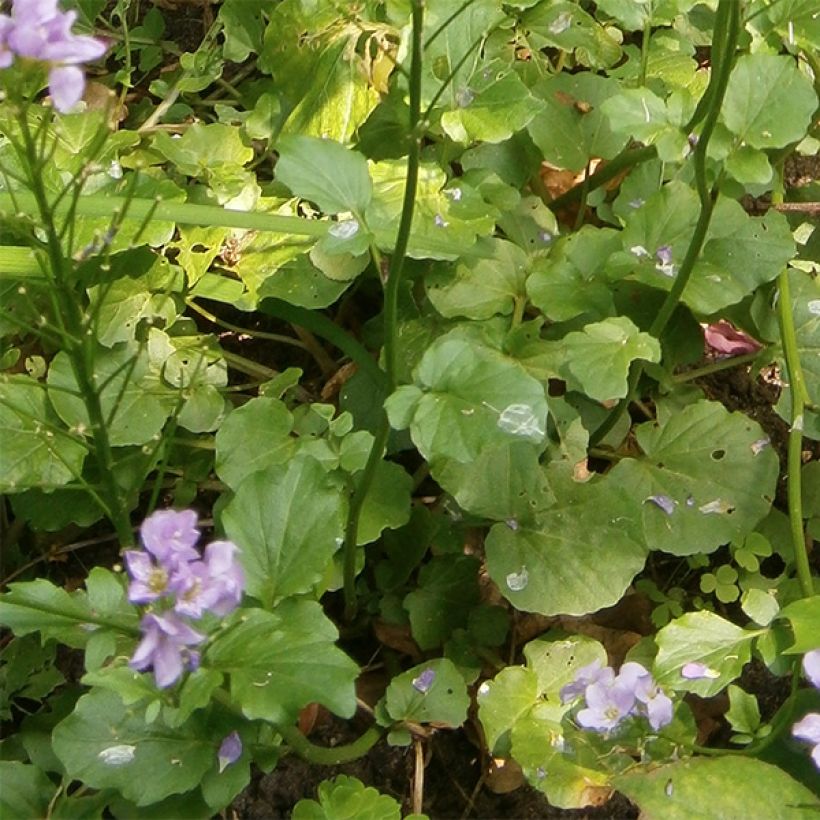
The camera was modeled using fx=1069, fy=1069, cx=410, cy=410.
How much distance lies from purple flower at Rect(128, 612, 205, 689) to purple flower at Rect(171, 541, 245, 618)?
0.05 ft

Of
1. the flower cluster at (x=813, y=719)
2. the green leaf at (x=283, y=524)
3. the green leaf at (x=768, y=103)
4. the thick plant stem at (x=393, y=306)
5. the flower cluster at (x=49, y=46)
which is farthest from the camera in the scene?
the green leaf at (x=768, y=103)

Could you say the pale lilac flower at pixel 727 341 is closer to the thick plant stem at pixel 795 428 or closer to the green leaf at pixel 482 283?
the thick plant stem at pixel 795 428

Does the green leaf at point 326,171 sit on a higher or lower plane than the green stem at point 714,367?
higher

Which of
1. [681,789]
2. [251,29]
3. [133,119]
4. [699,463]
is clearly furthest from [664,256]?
[133,119]

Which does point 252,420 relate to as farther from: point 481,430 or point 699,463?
point 699,463

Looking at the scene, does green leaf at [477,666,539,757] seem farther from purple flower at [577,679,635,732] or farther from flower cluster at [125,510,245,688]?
flower cluster at [125,510,245,688]

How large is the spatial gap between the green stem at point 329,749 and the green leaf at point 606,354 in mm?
557

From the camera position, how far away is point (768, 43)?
1595 millimetres

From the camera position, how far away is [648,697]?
127 cm

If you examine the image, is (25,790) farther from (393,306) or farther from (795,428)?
(795,428)

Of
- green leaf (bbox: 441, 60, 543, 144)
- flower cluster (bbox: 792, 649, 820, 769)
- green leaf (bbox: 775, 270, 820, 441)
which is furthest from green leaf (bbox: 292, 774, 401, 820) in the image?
green leaf (bbox: 441, 60, 543, 144)

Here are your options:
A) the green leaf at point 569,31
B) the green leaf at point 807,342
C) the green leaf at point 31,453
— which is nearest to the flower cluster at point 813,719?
the green leaf at point 807,342

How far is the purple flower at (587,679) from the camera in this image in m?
1.31

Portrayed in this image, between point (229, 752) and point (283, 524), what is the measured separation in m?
0.26
